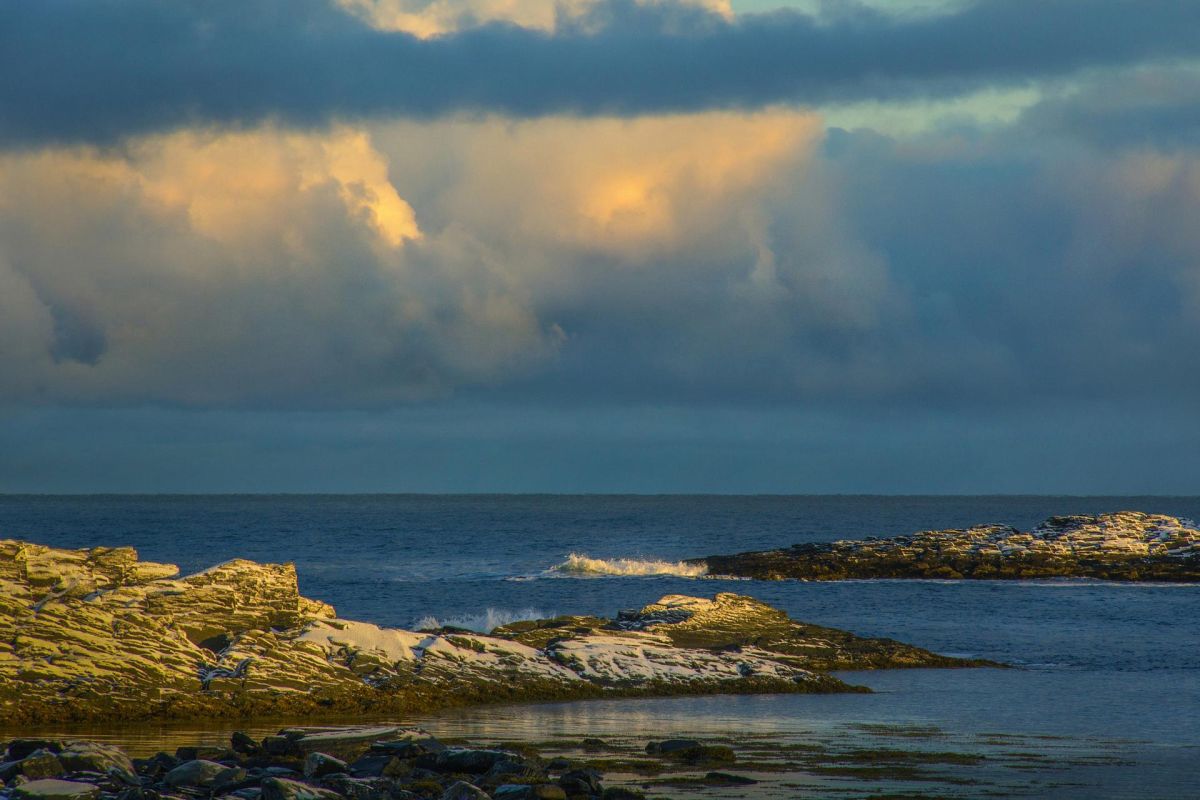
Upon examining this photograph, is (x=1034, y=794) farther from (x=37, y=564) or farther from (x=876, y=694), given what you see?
(x=37, y=564)

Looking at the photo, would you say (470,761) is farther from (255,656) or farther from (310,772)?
(255,656)

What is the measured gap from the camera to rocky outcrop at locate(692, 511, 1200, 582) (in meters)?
74.4

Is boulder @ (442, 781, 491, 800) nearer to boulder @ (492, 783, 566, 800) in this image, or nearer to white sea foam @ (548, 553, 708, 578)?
boulder @ (492, 783, 566, 800)

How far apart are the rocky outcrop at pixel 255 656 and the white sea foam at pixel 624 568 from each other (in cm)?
4646

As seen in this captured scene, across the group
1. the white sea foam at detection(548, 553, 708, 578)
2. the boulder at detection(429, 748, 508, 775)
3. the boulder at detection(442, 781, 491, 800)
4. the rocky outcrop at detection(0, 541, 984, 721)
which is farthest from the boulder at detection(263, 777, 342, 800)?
the white sea foam at detection(548, 553, 708, 578)

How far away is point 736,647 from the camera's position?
1260 inches

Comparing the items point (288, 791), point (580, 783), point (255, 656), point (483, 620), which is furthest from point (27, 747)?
point (483, 620)

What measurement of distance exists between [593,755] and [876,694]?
10877 mm

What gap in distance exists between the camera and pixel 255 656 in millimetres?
Answer: 25438

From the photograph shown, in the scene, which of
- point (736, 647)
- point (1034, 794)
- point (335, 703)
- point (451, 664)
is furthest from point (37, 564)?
point (1034, 794)

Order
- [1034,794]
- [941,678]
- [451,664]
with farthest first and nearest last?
[941,678]
[451,664]
[1034,794]

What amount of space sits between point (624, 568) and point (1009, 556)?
22624 millimetres

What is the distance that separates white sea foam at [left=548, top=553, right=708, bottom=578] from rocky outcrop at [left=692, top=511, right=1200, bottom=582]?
1.28 meters

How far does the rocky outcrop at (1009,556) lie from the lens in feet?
244
